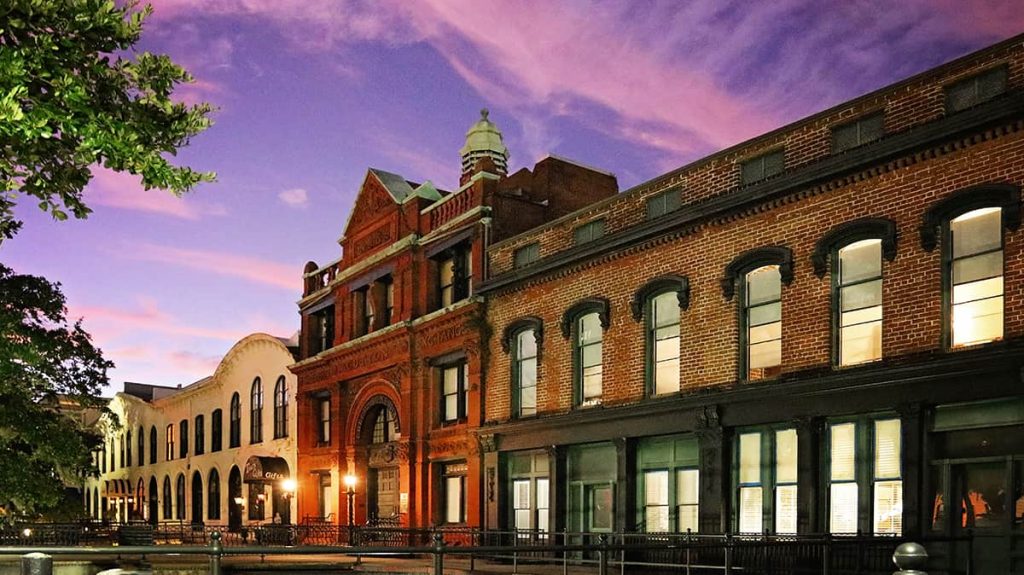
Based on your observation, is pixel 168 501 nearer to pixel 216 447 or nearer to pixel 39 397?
pixel 216 447

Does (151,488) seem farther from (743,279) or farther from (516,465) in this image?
(743,279)

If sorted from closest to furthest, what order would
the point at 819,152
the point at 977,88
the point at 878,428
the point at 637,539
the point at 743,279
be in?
the point at 977,88
the point at 878,428
the point at 819,152
the point at 743,279
the point at 637,539

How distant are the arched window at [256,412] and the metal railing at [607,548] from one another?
6391 millimetres

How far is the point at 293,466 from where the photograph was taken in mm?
39156

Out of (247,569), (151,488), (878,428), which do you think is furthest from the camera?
(151,488)

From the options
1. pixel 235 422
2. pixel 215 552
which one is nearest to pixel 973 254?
pixel 215 552

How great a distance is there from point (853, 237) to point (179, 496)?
4599 centimetres

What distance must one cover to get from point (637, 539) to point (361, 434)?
15.2m

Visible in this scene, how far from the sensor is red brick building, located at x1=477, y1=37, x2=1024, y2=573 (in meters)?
15.4

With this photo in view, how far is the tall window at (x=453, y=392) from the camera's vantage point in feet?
95.2

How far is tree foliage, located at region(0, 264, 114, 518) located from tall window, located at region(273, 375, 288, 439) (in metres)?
15.5

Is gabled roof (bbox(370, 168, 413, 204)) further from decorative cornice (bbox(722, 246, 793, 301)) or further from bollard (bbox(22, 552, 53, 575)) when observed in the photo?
bollard (bbox(22, 552, 53, 575))

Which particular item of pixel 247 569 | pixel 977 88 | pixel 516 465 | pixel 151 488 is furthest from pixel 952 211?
pixel 151 488

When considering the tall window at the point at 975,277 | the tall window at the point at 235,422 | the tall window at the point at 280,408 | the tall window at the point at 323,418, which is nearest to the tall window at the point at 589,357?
the tall window at the point at 975,277
